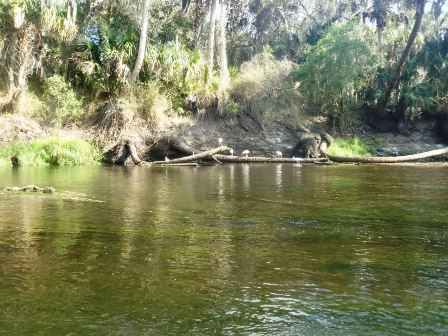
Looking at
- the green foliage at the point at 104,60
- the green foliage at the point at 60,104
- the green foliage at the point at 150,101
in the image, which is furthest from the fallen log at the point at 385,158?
the green foliage at the point at 60,104

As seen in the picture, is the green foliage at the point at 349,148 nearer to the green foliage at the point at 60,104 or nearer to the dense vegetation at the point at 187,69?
the dense vegetation at the point at 187,69

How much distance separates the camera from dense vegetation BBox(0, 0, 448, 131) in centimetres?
3228

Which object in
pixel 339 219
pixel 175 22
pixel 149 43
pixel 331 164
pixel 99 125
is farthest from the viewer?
pixel 175 22

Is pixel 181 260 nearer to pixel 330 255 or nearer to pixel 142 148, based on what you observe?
pixel 330 255

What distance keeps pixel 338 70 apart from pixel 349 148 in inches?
220

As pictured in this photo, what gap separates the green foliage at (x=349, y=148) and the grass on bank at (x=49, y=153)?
1480cm

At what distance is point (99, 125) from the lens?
103 ft

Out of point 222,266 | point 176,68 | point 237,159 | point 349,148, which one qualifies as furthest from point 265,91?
point 222,266

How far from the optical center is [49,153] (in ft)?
90.8

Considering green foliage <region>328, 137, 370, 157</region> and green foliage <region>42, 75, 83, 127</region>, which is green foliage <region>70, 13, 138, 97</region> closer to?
green foliage <region>42, 75, 83, 127</region>

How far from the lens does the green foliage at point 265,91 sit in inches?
1463

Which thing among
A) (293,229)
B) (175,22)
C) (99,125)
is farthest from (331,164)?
(293,229)

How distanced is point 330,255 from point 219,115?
94.5 feet

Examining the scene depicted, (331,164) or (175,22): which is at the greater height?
(175,22)
